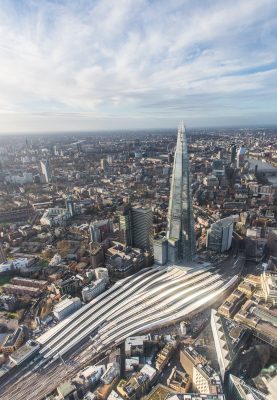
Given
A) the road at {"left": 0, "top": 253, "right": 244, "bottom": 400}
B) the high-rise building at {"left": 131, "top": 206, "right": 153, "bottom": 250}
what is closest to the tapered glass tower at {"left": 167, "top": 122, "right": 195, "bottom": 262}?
the road at {"left": 0, "top": 253, "right": 244, "bottom": 400}

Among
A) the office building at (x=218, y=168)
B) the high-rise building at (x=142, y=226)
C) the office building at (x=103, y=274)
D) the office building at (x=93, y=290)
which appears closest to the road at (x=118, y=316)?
the office building at (x=93, y=290)

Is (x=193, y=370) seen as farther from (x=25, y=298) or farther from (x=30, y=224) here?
(x=30, y=224)

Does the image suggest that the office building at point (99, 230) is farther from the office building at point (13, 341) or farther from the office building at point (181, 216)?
the office building at point (13, 341)

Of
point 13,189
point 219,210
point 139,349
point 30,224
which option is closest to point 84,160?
point 13,189

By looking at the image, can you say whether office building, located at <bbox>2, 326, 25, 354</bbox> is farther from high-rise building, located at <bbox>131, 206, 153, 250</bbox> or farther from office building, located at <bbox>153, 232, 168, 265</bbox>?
high-rise building, located at <bbox>131, 206, 153, 250</bbox>

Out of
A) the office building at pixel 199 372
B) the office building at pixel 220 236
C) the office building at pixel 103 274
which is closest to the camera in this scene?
the office building at pixel 199 372

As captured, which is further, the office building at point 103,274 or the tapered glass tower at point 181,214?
the tapered glass tower at point 181,214

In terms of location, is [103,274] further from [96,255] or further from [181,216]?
[181,216]

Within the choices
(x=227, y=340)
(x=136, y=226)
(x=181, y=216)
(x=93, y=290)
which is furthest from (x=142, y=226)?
(x=227, y=340)
